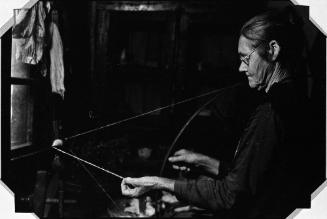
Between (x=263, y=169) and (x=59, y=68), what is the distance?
76.1 inches

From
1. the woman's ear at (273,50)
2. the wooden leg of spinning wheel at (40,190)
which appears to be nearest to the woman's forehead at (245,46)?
the woman's ear at (273,50)

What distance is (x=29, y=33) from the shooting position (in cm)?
256

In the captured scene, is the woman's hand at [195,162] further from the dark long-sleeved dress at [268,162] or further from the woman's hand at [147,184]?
the dark long-sleeved dress at [268,162]

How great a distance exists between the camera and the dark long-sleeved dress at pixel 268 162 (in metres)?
1.69

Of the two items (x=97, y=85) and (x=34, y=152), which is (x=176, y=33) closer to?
(x=97, y=85)

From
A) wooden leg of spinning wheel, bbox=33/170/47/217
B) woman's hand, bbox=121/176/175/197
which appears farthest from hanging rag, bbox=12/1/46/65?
woman's hand, bbox=121/176/175/197

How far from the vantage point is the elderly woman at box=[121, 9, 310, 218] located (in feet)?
5.56

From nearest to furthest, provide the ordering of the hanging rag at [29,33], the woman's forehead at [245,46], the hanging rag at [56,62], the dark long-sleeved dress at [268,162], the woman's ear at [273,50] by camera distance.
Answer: the dark long-sleeved dress at [268,162]
the woman's ear at [273,50]
the woman's forehead at [245,46]
the hanging rag at [29,33]
the hanging rag at [56,62]

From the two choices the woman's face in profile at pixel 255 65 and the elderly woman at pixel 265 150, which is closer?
the elderly woman at pixel 265 150

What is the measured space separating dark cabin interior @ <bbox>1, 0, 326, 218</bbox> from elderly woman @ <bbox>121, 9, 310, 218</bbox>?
727 mm

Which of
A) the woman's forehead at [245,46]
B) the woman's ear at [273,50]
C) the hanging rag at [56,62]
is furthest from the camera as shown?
the hanging rag at [56,62]

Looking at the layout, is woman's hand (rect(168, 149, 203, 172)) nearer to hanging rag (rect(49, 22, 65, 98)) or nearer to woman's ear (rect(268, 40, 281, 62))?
woman's ear (rect(268, 40, 281, 62))

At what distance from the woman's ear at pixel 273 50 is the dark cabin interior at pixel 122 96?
0.73 m

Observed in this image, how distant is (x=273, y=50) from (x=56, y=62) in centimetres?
184
